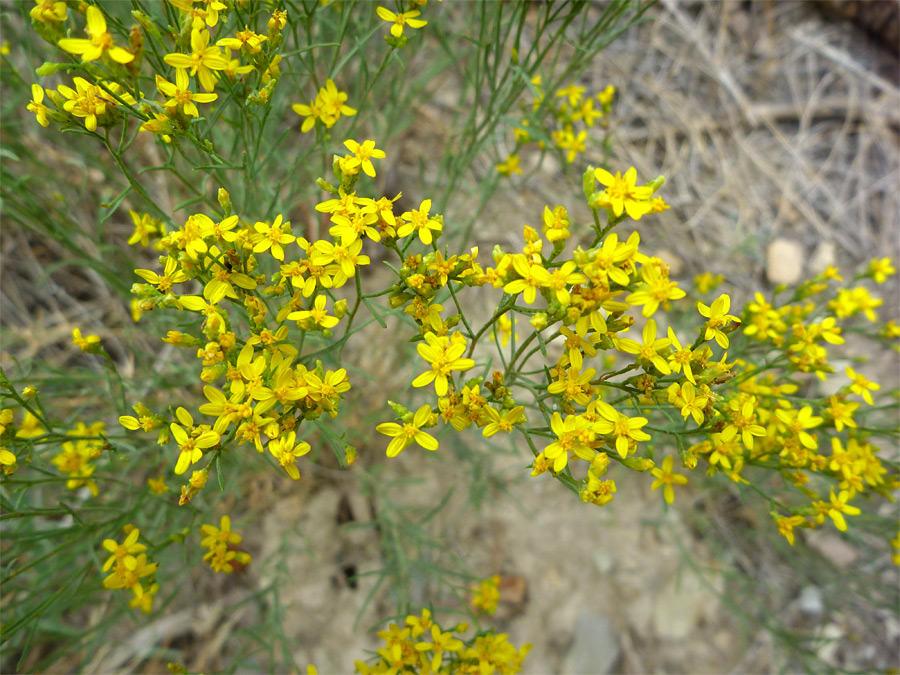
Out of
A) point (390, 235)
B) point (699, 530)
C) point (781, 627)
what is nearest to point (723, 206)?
point (699, 530)

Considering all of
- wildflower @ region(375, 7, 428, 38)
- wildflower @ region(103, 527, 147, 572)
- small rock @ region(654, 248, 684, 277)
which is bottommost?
wildflower @ region(103, 527, 147, 572)

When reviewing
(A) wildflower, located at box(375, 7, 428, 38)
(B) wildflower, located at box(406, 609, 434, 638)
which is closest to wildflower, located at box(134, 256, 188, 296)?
(A) wildflower, located at box(375, 7, 428, 38)

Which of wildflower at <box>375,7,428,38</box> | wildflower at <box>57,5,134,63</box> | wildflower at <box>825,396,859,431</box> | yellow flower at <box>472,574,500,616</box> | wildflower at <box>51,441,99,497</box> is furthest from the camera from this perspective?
yellow flower at <box>472,574,500,616</box>

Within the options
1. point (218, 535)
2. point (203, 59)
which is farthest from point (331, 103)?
point (218, 535)

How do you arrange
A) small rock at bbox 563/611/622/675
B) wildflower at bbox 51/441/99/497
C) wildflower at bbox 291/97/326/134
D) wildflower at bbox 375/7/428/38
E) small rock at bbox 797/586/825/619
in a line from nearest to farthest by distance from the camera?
wildflower at bbox 375/7/428/38 < wildflower at bbox 291/97/326/134 < wildflower at bbox 51/441/99/497 < small rock at bbox 563/611/622/675 < small rock at bbox 797/586/825/619

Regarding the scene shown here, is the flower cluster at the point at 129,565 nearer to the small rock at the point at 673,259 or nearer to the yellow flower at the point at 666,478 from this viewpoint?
the yellow flower at the point at 666,478

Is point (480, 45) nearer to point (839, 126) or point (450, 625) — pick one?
point (450, 625)

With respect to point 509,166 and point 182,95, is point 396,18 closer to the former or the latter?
point 182,95

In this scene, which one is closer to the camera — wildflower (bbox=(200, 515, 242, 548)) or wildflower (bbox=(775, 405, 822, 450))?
wildflower (bbox=(775, 405, 822, 450))

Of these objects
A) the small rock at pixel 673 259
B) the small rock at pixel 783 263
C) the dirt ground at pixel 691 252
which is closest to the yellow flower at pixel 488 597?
the dirt ground at pixel 691 252

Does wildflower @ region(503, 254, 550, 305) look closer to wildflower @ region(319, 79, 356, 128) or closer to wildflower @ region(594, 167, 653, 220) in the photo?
wildflower @ region(594, 167, 653, 220)
